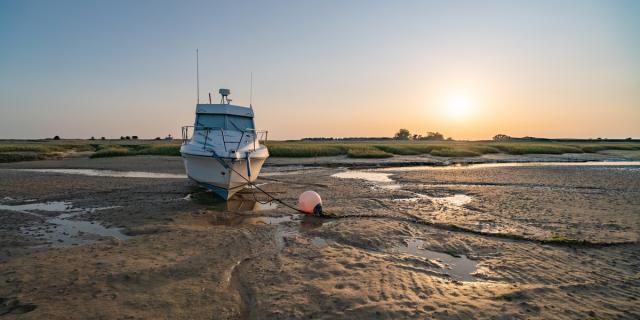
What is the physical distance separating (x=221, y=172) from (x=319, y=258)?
5919 millimetres

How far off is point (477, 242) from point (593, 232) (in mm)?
3052

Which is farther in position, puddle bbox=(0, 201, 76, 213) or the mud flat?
puddle bbox=(0, 201, 76, 213)

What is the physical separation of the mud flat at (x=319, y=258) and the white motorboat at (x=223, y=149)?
82cm

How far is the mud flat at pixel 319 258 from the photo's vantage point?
452 centimetres

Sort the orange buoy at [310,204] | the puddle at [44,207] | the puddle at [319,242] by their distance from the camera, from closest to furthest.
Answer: the puddle at [319,242] → the orange buoy at [310,204] → the puddle at [44,207]

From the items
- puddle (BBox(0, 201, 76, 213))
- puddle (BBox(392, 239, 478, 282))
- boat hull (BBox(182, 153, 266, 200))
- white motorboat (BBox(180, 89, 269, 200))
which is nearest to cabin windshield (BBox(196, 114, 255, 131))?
white motorboat (BBox(180, 89, 269, 200))

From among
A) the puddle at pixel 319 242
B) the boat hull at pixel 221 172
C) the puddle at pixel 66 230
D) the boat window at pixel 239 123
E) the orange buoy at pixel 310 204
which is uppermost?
the boat window at pixel 239 123

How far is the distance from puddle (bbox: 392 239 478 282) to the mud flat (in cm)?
3

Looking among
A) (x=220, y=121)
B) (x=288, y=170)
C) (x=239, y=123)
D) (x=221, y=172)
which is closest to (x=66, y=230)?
(x=221, y=172)

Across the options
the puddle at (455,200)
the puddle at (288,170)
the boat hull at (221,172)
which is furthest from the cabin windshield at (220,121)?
the puddle at (455,200)

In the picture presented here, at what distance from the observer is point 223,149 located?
11.5 m

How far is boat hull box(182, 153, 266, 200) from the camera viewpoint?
11117 millimetres

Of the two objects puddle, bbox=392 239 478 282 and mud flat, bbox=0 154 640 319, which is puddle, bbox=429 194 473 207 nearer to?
mud flat, bbox=0 154 640 319

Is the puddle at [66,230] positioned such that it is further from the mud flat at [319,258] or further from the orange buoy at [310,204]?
the orange buoy at [310,204]
